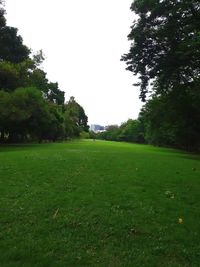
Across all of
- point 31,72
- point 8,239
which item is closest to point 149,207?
point 8,239

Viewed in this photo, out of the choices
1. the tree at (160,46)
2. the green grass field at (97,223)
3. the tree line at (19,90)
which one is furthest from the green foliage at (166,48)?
the green grass field at (97,223)

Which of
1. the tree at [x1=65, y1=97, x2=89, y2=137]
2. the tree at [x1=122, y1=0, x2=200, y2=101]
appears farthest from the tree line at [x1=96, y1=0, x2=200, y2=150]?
the tree at [x1=65, y1=97, x2=89, y2=137]

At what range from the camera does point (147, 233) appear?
892 cm

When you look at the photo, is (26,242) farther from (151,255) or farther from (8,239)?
(151,255)

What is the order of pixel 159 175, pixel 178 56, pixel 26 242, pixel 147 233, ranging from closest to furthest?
pixel 26 242, pixel 147 233, pixel 159 175, pixel 178 56

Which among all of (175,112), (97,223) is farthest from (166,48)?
(97,223)

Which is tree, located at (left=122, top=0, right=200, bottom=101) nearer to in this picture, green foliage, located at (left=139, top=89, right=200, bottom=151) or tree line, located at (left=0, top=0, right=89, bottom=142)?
green foliage, located at (left=139, top=89, right=200, bottom=151)

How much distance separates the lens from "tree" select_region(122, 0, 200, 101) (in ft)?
112

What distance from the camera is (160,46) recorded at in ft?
122

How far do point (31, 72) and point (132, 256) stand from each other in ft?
199

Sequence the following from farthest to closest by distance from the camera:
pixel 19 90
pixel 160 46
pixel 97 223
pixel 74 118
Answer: pixel 74 118 → pixel 19 90 → pixel 160 46 → pixel 97 223

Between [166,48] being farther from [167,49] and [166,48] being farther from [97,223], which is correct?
[97,223]

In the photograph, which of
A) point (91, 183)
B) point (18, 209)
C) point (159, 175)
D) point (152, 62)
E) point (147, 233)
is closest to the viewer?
point (147, 233)

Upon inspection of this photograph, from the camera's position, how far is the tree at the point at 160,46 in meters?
34.2
